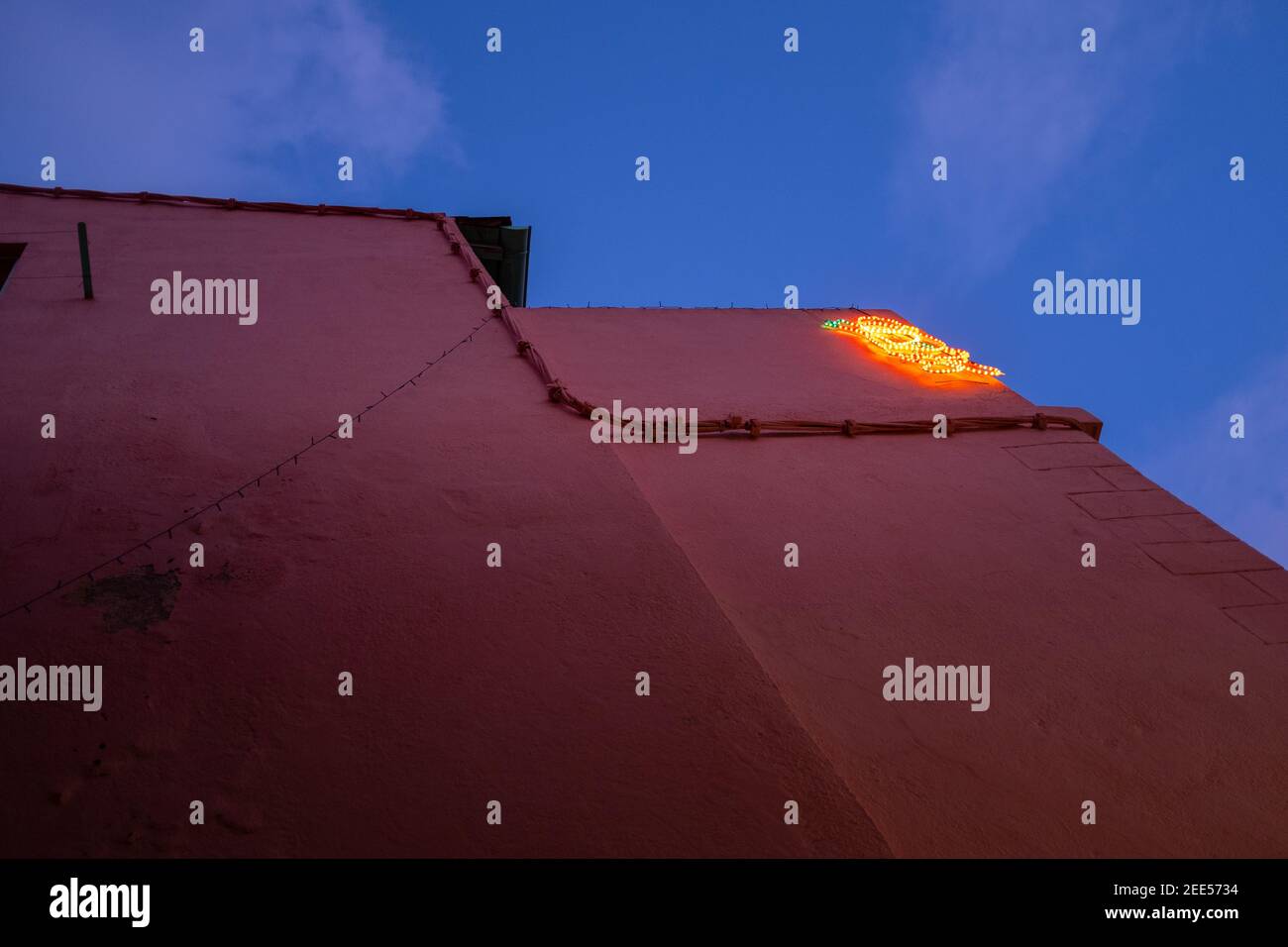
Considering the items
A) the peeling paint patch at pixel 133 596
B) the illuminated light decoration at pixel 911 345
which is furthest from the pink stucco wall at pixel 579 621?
the illuminated light decoration at pixel 911 345

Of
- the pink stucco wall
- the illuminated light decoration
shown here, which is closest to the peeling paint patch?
the pink stucco wall

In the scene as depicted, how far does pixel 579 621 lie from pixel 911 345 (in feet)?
13.1

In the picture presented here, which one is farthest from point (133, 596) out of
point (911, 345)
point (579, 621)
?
point (911, 345)

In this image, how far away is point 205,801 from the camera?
2.43 metres

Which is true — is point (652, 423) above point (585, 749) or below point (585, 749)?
above

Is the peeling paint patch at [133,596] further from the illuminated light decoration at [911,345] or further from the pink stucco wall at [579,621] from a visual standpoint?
the illuminated light decoration at [911,345]

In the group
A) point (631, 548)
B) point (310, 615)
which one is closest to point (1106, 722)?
point (631, 548)

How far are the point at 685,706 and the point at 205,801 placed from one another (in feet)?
4.43

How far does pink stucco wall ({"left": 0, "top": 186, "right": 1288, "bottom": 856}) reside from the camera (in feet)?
8.38

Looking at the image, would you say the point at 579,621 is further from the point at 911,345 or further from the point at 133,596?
the point at 911,345

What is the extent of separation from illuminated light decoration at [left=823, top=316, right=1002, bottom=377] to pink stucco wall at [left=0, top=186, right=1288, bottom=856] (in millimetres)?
543

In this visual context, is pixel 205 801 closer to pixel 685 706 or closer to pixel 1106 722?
pixel 685 706

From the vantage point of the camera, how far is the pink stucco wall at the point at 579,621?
2.55 metres
